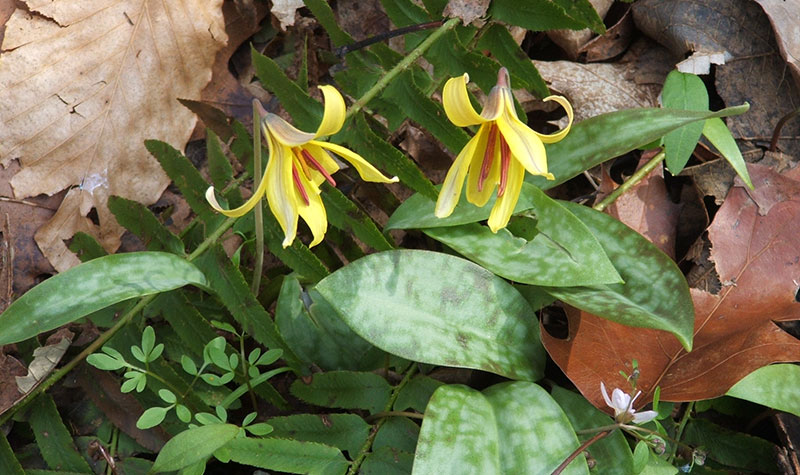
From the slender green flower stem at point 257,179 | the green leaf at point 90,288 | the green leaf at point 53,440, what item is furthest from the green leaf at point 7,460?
the slender green flower stem at point 257,179

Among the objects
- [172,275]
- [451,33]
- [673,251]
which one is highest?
[451,33]

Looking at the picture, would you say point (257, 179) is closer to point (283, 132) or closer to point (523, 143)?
point (283, 132)

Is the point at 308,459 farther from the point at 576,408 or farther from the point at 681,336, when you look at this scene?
the point at 681,336

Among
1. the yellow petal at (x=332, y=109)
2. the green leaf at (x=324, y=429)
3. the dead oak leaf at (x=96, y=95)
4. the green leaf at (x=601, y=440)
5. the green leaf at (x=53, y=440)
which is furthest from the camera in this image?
the dead oak leaf at (x=96, y=95)

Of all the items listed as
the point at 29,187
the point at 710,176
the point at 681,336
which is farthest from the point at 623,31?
the point at 29,187

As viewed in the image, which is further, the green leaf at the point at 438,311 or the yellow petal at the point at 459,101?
the green leaf at the point at 438,311

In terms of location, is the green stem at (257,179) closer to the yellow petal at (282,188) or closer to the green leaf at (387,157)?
the yellow petal at (282,188)
